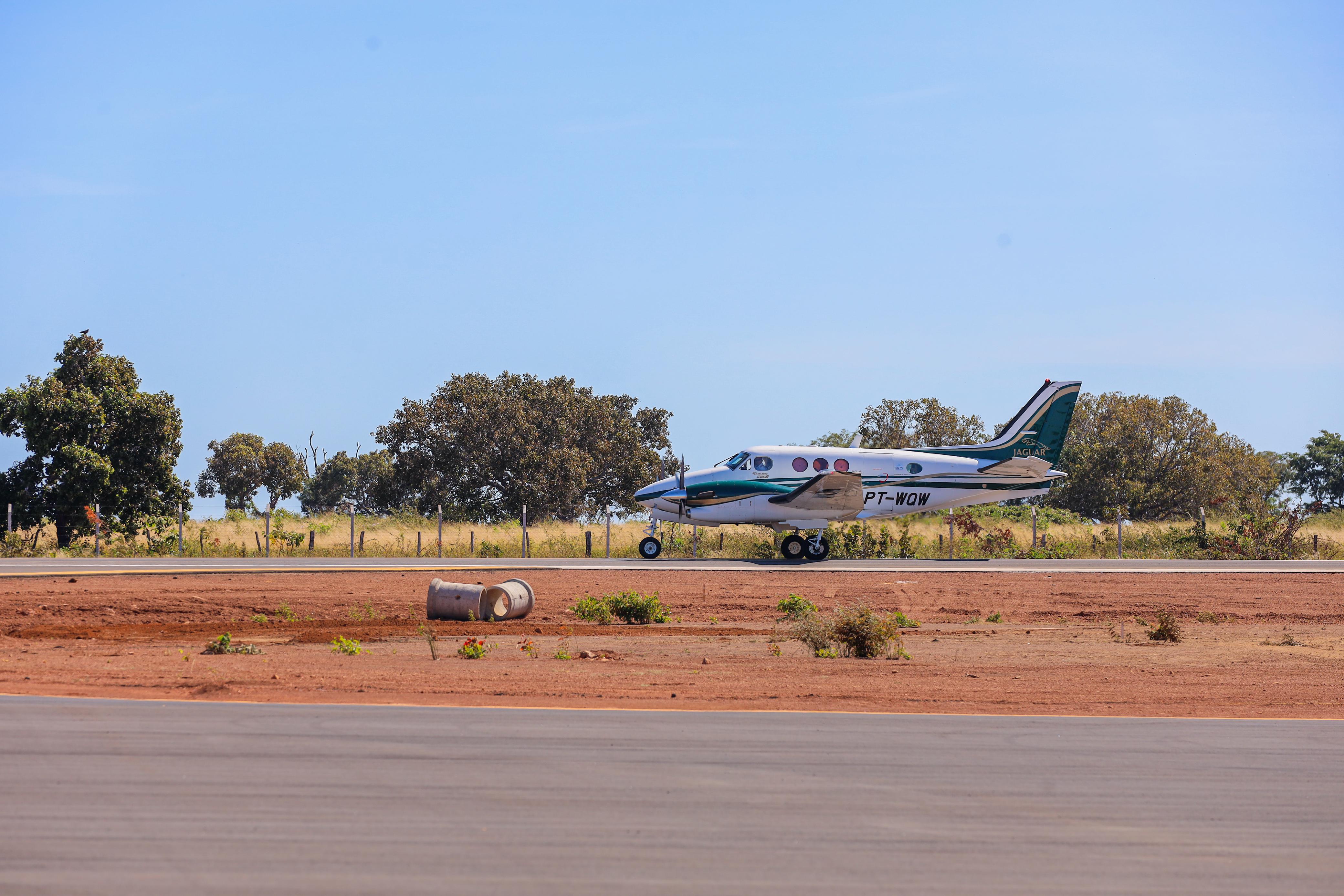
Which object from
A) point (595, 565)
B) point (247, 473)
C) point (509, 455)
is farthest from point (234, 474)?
point (595, 565)

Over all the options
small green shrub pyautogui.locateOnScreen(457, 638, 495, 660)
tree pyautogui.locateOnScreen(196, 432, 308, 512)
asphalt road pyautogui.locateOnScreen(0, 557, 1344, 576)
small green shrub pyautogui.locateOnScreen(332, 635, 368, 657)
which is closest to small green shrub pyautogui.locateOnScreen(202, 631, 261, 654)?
small green shrub pyautogui.locateOnScreen(332, 635, 368, 657)

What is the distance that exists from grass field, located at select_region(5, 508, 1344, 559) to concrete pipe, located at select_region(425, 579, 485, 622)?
16.0 m

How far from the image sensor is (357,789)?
711 centimetres

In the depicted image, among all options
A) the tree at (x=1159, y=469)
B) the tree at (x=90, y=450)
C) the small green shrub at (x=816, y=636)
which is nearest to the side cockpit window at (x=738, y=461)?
the small green shrub at (x=816, y=636)

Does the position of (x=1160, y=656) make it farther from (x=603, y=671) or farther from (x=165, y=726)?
(x=165, y=726)

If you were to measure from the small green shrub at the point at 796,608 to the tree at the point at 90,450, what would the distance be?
2801cm

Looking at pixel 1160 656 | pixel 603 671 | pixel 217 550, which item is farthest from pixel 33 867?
pixel 217 550

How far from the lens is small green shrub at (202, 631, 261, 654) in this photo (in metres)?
15.2

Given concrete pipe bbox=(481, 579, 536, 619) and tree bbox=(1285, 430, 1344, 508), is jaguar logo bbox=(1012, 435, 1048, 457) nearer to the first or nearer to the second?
concrete pipe bbox=(481, 579, 536, 619)

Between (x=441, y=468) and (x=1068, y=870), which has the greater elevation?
(x=441, y=468)

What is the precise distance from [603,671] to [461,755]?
19.2 ft

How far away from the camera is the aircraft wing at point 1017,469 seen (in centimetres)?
3547

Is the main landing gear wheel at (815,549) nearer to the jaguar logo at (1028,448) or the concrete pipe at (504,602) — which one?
the jaguar logo at (1028,448)

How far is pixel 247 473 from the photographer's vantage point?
98.9 metres
